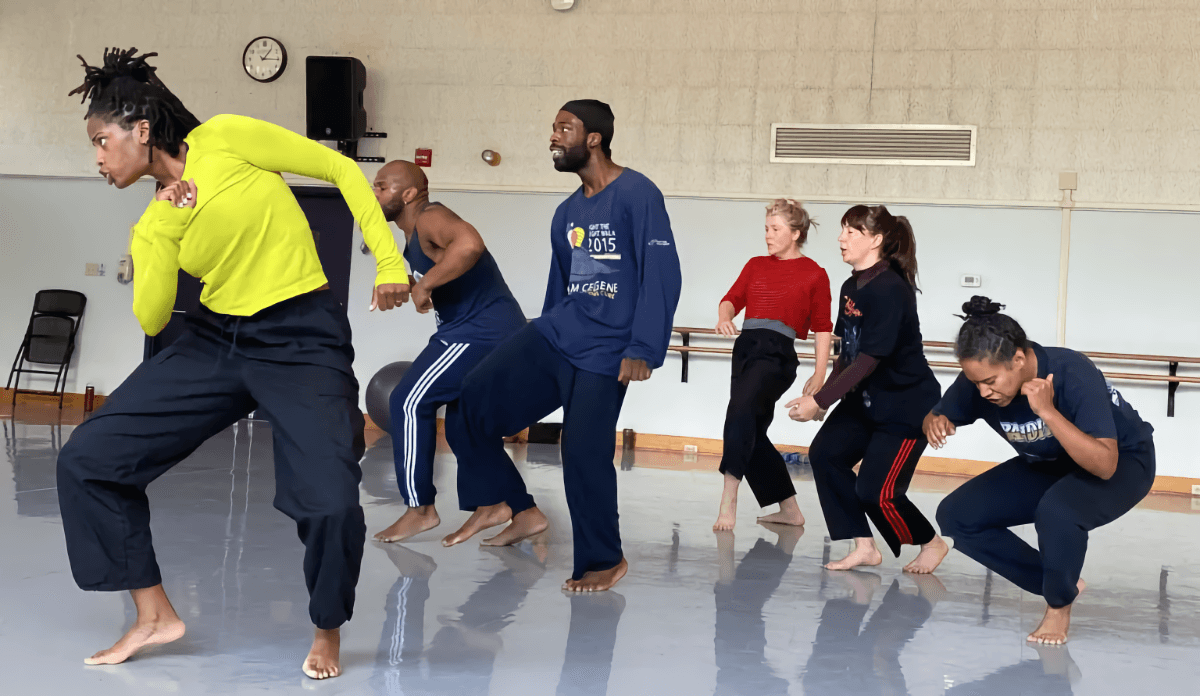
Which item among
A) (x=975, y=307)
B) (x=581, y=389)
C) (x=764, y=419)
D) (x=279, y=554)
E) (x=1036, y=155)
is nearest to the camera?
(x=975, y=307)

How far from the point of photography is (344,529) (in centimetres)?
212

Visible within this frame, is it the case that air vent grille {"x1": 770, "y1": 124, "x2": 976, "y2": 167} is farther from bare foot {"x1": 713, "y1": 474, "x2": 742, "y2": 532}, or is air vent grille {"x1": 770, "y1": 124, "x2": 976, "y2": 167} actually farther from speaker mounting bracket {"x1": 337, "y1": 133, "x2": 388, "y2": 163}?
bare foot {"x1": 713, "y1": 474, "x2": 742, "y2": 532}

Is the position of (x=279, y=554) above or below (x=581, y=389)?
below

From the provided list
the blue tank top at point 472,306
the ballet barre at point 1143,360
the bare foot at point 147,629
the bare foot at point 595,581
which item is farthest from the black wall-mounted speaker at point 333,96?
the bare foot at point 147,629

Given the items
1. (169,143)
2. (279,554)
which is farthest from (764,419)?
(169,143)

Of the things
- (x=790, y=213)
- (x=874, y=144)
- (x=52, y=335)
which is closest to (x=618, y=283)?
(x=790, y=213)

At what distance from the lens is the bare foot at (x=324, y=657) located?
220cm

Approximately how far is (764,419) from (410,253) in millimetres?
1642

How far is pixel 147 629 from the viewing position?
230 cm

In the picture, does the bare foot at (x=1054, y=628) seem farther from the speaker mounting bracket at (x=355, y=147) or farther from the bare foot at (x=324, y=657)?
the speaker mounting bracket at (x=355, y=147)

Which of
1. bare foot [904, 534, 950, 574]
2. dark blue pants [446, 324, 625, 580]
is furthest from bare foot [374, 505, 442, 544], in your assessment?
bare foot [904, 534, 950, 574]

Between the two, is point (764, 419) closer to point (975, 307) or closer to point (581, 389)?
point (581, 389)

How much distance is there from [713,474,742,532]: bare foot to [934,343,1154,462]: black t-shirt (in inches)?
59.2

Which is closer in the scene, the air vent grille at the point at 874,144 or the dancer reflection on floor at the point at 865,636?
the dancer reflection on floor at the point at 865,636
